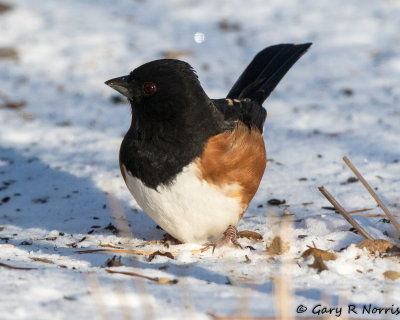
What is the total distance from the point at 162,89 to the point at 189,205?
1.92ft

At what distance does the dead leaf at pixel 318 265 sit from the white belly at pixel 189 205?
546 millimetres

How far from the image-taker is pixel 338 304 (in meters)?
2.38

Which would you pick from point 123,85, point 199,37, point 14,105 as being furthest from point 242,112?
point 199,37

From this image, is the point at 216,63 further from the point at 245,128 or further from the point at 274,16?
the point at 245,128

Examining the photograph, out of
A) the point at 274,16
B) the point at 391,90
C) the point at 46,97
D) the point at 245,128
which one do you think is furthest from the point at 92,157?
the point at 274,16

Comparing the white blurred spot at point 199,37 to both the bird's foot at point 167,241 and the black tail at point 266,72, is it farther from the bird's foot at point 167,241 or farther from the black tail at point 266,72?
Result: the bird's foot at point 167,241

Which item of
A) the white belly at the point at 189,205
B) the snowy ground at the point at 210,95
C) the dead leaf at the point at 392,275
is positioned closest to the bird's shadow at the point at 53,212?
the snowy ground at the point at 210,95

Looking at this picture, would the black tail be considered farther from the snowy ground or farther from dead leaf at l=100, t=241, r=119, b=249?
A: dead leaf at l=100, t=241, r=119, b=249

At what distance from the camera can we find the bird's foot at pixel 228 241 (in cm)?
323

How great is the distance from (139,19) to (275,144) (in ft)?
10.3

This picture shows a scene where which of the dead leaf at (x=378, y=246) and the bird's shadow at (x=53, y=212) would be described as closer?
the dead leaf at (x=378, y=246)

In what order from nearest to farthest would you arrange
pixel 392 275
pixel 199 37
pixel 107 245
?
pixel 392 275 < pixel 107 245 < pixel 199 37

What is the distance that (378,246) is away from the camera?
9.73 ft

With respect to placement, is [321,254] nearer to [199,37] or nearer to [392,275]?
[392,275]
